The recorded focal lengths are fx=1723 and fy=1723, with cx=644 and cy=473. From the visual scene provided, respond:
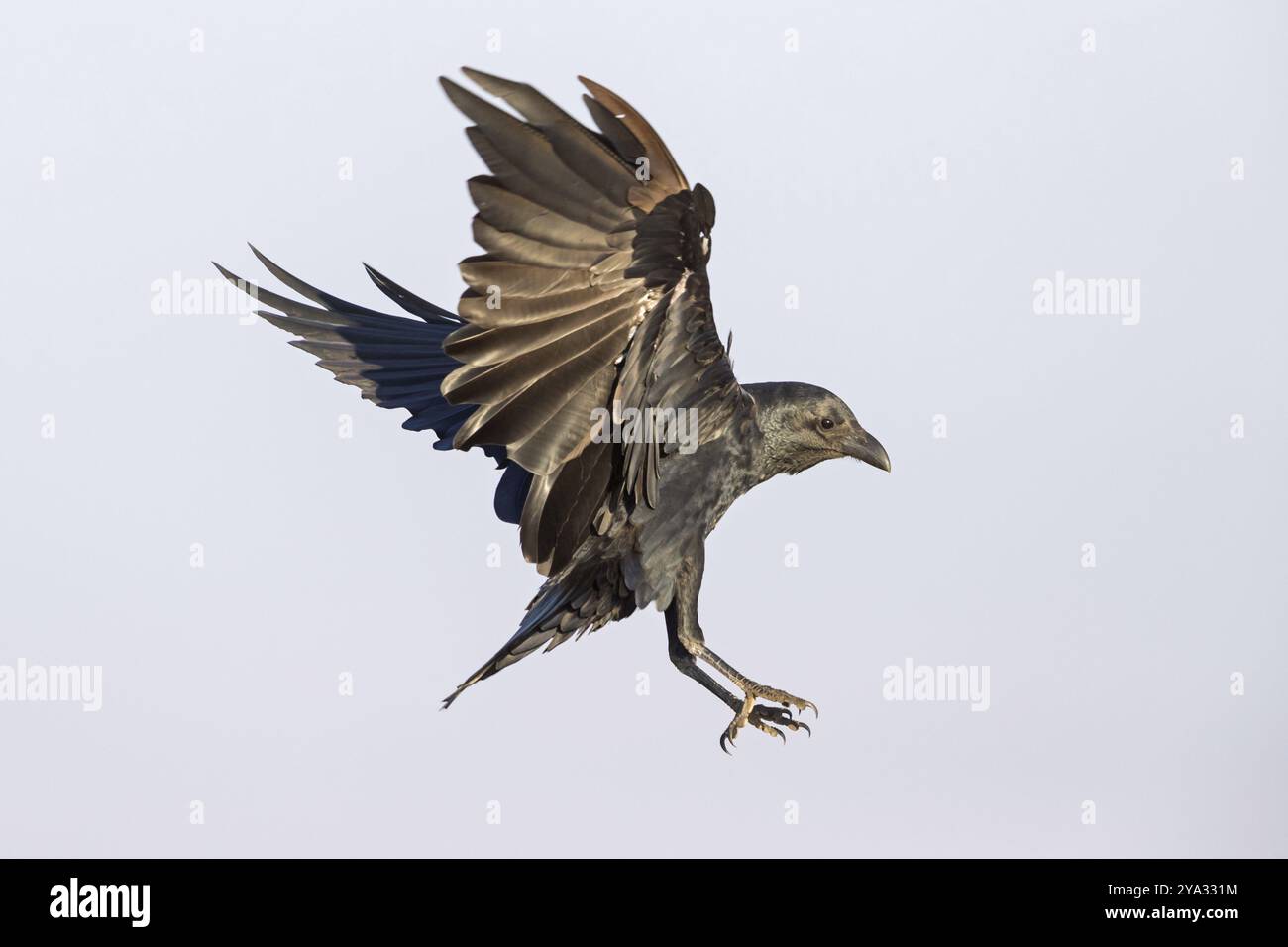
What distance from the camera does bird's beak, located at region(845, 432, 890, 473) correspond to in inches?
321

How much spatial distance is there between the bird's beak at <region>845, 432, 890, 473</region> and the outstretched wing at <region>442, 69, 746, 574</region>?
100 centimetres

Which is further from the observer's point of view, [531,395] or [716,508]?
[716,508]

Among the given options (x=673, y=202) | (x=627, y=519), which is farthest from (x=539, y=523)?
(x=673, y=202)

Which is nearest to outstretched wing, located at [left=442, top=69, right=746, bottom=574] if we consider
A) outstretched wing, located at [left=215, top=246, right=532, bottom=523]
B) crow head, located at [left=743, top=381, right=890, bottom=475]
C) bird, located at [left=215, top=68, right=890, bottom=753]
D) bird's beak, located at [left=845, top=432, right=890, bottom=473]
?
bird, located at [left=215, top=68, right=890, bottom=753]

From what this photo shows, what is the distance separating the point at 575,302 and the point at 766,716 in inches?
A: 88.3

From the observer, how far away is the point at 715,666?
7645 millimetres

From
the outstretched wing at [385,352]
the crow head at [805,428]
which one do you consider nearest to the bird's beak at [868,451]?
the crow head at [805,428]

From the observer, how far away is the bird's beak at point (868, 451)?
26.7ft

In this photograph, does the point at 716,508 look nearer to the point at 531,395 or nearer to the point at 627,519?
the point at 627,519

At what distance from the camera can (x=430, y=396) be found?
877 centimetres

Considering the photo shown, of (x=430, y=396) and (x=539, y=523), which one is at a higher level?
(x=430, y=396)

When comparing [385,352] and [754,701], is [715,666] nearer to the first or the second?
[754,701]

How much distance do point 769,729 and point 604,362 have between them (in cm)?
196

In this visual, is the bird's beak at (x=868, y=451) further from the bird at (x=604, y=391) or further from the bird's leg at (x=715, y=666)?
the bird's leg at (x=715, y=666)
